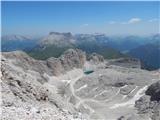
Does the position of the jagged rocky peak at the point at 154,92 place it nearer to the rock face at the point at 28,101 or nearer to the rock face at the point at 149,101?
the rock face at the point at 149,101

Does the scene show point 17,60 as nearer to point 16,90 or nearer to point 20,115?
point 16,90

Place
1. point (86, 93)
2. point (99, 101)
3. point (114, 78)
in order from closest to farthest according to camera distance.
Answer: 1. point (99, 101)
2. point (86, 93)
3. point (114, 78)

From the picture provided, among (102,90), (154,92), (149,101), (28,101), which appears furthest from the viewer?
(102,90)

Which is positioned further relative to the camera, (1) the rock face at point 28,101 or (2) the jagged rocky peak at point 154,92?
(2) the jagged rocky peak at point 154,92

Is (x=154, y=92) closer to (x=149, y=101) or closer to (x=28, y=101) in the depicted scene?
(x=149, y=101)

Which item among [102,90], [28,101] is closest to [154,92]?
[102,90]

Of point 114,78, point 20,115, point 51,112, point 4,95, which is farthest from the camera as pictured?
point 114,78

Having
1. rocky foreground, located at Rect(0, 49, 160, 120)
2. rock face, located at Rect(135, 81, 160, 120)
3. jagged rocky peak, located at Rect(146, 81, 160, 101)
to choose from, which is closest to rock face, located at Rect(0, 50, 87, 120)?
rocky foreground, located at Rect(0, 49, 160, 120)

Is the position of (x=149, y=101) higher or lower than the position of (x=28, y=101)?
lower

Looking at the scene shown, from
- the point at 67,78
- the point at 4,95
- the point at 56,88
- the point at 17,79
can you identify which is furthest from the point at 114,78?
the point at 4,95

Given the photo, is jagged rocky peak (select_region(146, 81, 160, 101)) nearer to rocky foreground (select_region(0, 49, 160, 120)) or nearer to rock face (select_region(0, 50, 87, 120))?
rocky foreground (select_region(0, 49, 160, 120))

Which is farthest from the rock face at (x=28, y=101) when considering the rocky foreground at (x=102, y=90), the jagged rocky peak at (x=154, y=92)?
the jagged rocky peak at (x=154, y=92)
